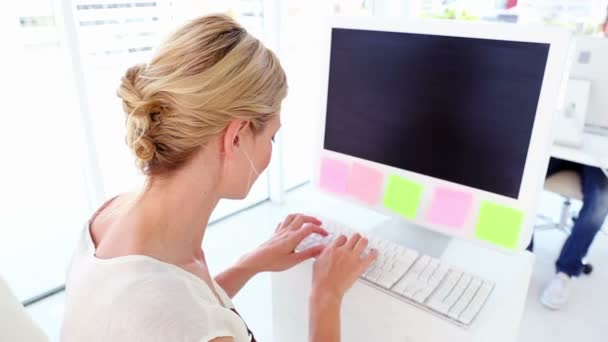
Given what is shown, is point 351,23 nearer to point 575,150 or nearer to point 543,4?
point 575,150

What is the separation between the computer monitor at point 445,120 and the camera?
0.80m

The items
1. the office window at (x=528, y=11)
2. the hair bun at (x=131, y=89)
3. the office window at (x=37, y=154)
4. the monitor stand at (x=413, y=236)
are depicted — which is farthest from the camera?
the office window at (x=528, y=11)

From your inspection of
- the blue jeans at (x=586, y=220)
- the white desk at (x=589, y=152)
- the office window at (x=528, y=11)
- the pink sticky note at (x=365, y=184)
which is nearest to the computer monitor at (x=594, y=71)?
the white desk at (x=589, y=152)

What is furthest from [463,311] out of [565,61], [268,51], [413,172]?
[268,51]

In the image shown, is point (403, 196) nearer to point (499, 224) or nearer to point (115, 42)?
point (499, 224)

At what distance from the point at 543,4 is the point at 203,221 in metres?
3.78

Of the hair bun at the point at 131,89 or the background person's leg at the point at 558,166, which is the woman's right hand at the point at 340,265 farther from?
the background person's leg at the point at 558,166

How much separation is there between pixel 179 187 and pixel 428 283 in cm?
49

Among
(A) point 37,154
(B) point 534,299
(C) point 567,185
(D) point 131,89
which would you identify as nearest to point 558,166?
(C) point 567,185

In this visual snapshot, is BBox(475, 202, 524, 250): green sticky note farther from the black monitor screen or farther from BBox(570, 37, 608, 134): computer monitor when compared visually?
BBox(570, 37, 608, 134): computer monitor

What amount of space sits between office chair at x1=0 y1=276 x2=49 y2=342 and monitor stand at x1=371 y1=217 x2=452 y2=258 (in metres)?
0.73

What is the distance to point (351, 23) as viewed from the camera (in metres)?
1.01

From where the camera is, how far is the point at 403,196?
102 cm

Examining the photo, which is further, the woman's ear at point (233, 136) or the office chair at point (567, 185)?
the office chair at point (567, 185)
